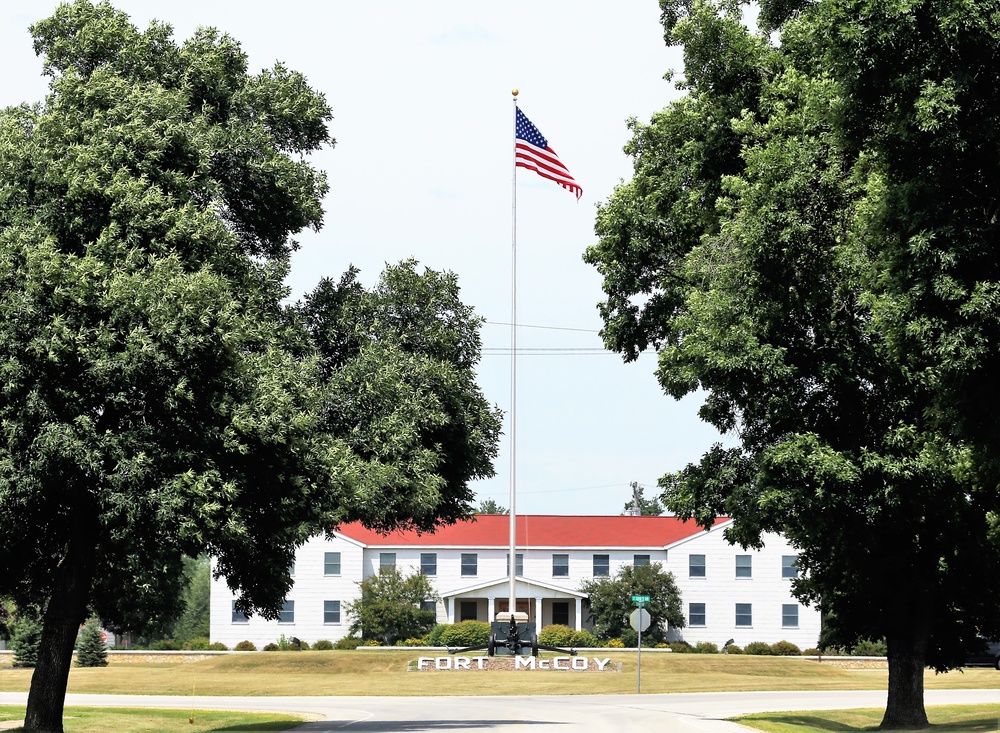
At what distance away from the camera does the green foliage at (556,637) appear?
226 feet

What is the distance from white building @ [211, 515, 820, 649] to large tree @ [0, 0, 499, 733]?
48.5m

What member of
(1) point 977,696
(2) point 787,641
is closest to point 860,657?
(2) point 787,641

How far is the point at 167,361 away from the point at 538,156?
24341 millimetres

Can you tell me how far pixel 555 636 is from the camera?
228 feet

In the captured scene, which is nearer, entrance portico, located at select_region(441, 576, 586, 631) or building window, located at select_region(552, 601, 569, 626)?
entrance portico, located at select_region(441, 576, 586, 631)

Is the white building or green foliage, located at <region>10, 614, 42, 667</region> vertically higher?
the white building

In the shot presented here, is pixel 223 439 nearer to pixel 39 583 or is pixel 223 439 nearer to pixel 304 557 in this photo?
pixel 39 583

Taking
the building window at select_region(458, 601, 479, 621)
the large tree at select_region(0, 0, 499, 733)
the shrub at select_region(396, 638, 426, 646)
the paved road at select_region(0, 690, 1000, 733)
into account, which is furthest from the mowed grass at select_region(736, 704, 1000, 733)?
the building window at select_region(458, 601, 479, 621)

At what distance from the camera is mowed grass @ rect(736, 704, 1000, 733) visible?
88.4 feet

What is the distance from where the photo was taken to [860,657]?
221 feet

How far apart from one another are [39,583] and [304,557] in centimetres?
5253

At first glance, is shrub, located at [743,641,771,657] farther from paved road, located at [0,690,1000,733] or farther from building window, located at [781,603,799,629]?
paved road, located at [0,690,1000,733]

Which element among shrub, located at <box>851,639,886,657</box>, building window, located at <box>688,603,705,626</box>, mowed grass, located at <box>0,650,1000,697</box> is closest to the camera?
mowed grass, located at <box>0,650,1000,697</box>

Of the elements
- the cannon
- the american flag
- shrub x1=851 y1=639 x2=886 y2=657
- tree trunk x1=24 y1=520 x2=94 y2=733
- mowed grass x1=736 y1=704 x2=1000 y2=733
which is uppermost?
the american flag
